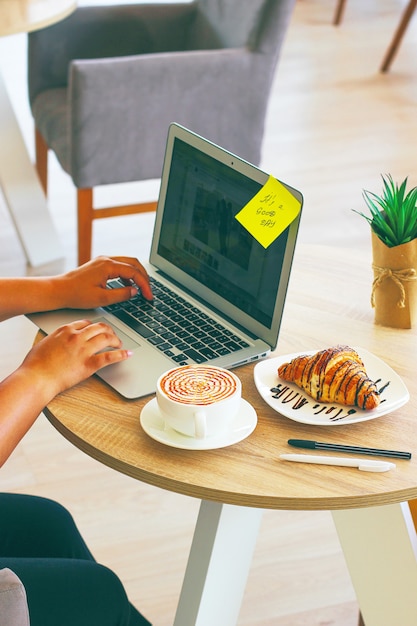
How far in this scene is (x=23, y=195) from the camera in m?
2.94

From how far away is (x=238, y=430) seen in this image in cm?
115

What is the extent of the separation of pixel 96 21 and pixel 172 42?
25cm

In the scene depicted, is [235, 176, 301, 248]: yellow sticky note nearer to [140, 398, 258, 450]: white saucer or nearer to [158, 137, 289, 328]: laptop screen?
[158, 137, 289, 328]: laptop screen

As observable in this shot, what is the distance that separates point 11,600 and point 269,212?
590 mm

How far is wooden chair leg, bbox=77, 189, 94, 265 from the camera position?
2744 mm

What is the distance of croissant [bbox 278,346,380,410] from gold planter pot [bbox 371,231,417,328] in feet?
0.65

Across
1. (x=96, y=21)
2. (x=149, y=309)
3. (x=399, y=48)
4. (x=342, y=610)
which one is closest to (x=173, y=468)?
(x=149, y=309)

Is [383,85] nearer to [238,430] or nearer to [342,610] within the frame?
[342,610]

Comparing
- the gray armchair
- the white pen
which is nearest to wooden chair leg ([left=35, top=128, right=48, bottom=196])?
the gray armchair

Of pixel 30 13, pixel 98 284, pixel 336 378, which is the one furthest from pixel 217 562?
pixel 30 13

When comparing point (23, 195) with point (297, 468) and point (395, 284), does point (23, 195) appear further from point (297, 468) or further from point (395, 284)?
point (297, 468)

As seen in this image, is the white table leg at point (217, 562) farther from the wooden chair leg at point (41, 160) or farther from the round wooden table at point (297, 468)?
the wooden chair leg at point (41, 160)

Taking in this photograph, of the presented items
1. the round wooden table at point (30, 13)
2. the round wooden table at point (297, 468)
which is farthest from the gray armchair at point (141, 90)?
the round wooden table at point (297, 468)

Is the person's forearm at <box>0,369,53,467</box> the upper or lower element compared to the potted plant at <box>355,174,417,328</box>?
lower
